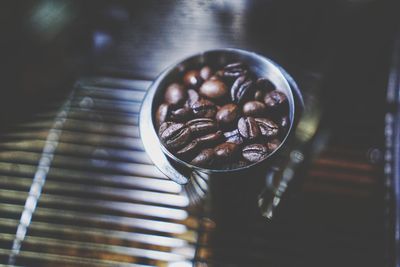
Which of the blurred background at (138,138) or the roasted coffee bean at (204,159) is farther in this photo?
the blurred background at (138,138)

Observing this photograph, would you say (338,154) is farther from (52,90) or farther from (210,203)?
(52,90)

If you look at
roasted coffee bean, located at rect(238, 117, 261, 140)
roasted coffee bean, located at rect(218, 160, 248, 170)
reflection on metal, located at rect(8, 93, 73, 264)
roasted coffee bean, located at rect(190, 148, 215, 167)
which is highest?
roasted coffee bean, located at rect(238, 117, 261, 140)

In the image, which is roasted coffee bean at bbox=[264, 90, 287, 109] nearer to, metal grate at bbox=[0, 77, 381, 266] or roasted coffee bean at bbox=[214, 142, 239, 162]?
roasted coffee bean at bbox=[214, 142, 239, 162]

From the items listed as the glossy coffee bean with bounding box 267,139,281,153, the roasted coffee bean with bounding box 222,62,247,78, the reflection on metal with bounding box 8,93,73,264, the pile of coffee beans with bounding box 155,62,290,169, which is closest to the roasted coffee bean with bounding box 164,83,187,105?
the pile of coffee beans with bounding box 155,62,290,169

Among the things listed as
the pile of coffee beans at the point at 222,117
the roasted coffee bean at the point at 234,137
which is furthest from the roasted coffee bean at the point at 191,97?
the roasted coffee bean at the point at 234,137

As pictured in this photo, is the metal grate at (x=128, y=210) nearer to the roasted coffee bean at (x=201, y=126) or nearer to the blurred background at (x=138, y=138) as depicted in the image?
the blurred background at (x=138, y=138)

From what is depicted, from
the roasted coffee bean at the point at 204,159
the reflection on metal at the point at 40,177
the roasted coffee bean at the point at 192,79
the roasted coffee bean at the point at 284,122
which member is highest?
the roasted coffee bean at the point at 192,79

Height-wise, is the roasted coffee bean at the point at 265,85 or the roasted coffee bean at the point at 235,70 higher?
the roasted coffee bean at the point at 235,70
